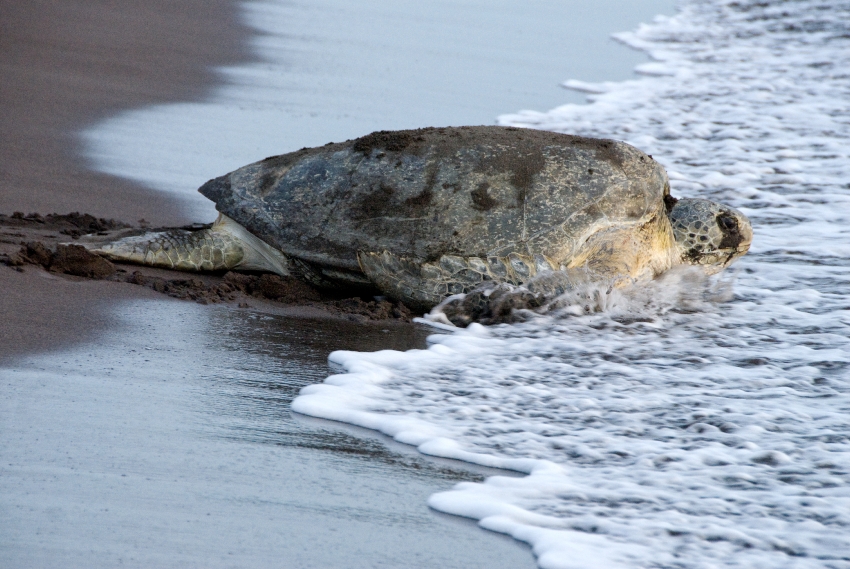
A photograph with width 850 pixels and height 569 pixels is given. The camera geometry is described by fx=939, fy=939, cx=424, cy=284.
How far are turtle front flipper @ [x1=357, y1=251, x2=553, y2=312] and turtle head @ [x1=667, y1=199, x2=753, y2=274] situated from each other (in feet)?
3.49

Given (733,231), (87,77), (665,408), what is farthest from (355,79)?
(665,408)

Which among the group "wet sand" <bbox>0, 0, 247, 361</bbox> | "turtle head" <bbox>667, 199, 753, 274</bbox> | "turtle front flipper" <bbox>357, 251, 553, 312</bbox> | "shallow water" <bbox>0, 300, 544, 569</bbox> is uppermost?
"wet sand" <bbox>0, 0, 247, 361</bbox>

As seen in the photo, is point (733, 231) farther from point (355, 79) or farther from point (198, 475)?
point (355, 79)

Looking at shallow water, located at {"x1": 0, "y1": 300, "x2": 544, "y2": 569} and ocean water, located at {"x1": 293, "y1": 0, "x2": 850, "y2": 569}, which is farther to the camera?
ocean water, located at {"x1": 293, "y1": 0, "x2": 850, "y2": 569}

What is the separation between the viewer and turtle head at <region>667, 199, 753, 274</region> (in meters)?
4.69

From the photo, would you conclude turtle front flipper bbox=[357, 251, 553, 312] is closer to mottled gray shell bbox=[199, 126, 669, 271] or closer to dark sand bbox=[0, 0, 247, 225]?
mottled gray shell bbox=[199, 126, 669, 271]

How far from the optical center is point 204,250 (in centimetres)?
421

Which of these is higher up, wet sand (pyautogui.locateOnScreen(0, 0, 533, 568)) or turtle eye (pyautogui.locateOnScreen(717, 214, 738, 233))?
turtle eye (pyautogui.locateOnScreen(717, 214, 738, 233))

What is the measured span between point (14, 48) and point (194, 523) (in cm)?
591

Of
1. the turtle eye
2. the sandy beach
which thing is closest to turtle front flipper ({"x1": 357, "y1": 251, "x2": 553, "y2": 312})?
the sandy beach

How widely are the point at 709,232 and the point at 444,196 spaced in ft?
4.95

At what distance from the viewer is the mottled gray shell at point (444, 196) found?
400 centimetres

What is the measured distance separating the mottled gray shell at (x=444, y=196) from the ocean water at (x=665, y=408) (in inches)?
15.3

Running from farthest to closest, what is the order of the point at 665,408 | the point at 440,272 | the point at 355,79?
the point at 355,79, the point at 440,272, the point at 665,408
